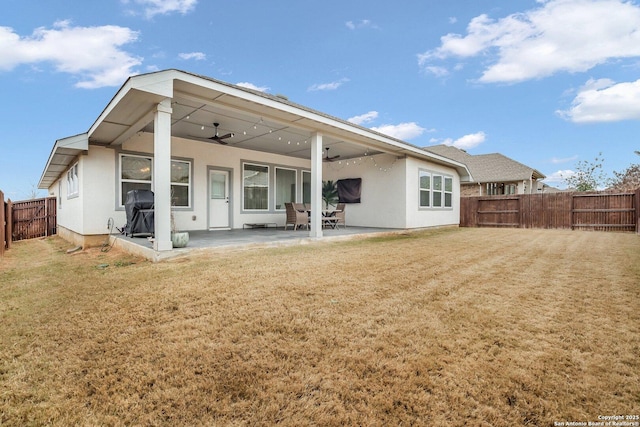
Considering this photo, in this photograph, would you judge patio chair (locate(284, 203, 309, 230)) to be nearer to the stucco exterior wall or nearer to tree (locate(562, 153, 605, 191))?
the stucco exterior wall

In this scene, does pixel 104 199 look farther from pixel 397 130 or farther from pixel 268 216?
pixel 397 130

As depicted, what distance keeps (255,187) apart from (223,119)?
135 inches

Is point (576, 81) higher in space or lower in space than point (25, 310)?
higher

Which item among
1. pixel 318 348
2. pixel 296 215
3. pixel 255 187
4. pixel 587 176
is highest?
pixel 587 176

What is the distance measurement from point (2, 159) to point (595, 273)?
108 ft

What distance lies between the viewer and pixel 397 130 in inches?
1533

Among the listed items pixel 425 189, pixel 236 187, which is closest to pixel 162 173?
pixel 236 187

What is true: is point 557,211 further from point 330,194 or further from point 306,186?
point 306,186

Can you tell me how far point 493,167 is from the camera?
2036cm

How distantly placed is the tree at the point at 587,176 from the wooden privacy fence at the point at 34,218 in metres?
34.4

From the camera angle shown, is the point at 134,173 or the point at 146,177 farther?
the point at 146,177

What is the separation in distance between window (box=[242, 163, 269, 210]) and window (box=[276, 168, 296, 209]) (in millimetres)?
492

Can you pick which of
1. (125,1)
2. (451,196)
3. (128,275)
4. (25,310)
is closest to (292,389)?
(25,310)

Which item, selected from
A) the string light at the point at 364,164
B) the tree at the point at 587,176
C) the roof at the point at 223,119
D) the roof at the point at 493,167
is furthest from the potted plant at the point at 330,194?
the tree at the point at 587,176
